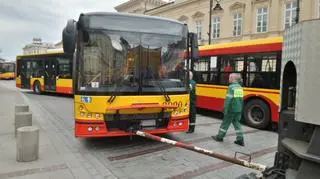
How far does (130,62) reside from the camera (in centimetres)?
661

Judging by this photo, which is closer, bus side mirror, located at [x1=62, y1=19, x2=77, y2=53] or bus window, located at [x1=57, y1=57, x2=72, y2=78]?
bus side mirror, located at [x1=62, y1=19, x2=77, y2=53]

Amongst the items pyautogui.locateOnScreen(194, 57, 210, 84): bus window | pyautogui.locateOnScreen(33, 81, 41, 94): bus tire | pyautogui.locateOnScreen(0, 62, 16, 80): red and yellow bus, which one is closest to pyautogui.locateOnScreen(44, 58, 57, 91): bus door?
pyautogui.locateOnScreen(33, 81, 41, 94): bus tire

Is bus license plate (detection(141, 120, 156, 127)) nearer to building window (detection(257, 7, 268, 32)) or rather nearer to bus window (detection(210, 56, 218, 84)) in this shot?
bus window (detection(210, 56, 218, 84))

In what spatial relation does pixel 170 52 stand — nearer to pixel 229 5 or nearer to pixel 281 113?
pixel 281 113

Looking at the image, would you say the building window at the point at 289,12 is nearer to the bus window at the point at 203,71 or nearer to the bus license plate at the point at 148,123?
the bus window at the point at 203,71

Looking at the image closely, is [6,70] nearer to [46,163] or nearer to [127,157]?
[46,163]

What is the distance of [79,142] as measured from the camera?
7391mm

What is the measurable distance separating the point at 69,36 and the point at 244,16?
2996 centimetres

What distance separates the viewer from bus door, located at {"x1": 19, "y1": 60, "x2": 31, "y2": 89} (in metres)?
22.3

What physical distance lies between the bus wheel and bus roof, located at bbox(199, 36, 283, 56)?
1.65m

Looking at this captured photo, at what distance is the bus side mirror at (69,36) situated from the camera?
6.19 metres

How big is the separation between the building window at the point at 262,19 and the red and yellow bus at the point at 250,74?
21.9 meters

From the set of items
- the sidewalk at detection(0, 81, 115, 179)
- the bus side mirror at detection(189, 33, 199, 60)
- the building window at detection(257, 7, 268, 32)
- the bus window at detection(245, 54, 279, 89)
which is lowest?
the sidewalk at detection(0, 81, 115, 179)

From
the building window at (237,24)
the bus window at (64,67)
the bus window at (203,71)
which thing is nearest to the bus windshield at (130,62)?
the bus window at (203,71)
